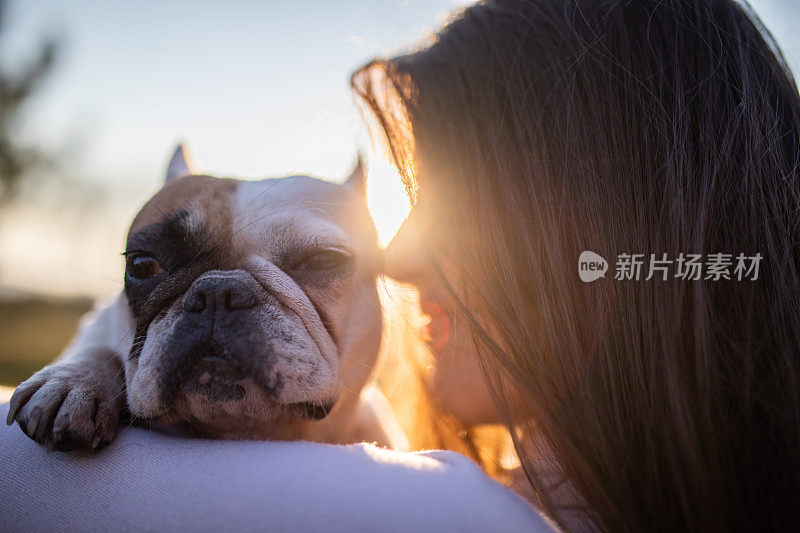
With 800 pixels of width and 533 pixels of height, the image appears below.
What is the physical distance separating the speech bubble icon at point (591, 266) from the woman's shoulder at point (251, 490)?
359 millimetres

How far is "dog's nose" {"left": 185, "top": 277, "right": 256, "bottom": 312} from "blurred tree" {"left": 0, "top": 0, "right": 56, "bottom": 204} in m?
4.69

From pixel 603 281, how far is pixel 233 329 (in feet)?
2.14

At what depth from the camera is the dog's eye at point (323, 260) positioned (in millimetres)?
1121

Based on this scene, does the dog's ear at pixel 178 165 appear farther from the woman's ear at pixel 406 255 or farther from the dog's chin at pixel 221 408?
the dog's chin at pixel 221 408

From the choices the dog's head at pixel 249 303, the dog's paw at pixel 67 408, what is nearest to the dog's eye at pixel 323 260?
the dog's head at pixel 249 303

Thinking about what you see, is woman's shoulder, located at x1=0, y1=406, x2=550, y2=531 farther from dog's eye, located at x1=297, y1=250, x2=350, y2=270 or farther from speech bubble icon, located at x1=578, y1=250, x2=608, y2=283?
dog's eye, located at x1=297, y1=250, x2=350, y2=270

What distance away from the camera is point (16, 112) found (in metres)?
4.92

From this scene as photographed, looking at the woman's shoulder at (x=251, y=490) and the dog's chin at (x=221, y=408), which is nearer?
the woman's shoulder at (x=251, y=490)

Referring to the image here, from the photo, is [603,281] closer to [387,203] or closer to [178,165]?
[387,203]

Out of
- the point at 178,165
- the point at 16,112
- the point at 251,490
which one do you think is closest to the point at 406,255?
the point at 251,490

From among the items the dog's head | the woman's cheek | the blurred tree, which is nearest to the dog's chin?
the dog's head

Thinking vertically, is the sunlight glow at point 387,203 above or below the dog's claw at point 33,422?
above

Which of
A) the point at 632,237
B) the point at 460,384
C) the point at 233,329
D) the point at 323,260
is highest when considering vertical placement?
the point at 632,237

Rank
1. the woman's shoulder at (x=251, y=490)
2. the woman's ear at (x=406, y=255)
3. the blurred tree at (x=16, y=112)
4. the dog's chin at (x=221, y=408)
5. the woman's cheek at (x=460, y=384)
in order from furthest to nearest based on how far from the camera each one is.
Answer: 1. the blurred tree at (x=16, y=112)
2. the woman's cheek at (x=460, y=384)
3. the woman's ear at (x=406, y=255)
4. the dog's chin at (x=221, y=408)
5. the woman's shoulder at (x=251, y=490)
